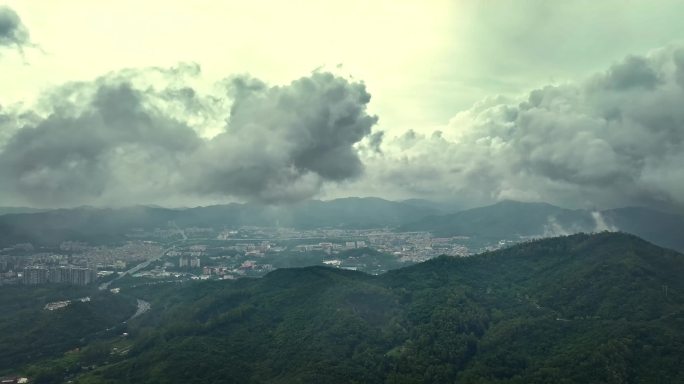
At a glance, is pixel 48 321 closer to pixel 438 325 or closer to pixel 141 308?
pixel 141 308

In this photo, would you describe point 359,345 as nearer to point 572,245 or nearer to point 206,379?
point 206,379

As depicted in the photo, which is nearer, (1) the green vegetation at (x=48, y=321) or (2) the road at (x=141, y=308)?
(1) the green vegetation at (x=48, y=321)

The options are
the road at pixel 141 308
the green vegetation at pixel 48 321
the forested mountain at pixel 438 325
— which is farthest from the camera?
the road at pixel 141 308

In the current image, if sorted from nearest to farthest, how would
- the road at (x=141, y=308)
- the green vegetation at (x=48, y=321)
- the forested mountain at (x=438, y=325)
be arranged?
the forested mountain at (x=438, y=325)
the green vegetation at (x=48, y=321)
the road at (x=141, y=308)

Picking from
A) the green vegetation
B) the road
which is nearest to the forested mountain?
the road

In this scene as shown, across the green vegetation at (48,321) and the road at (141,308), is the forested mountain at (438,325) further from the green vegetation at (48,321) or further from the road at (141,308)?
the green vegetation at (48,321)

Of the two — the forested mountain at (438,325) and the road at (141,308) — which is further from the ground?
the forested mountain at (438,325)

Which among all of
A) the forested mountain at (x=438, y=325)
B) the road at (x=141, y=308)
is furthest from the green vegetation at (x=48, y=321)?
the forested mountain at (x=438, y=325)

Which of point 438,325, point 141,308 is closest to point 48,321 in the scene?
point 141,308
